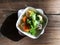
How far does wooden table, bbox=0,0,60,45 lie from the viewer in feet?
3.34

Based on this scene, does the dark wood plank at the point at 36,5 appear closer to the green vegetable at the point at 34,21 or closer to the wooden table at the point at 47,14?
the wooden table at the point at 47,14

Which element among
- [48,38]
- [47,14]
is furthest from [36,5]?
[48,38]

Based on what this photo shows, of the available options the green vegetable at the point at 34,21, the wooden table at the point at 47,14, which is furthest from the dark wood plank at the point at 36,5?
the green vegetable at the point at 34,21

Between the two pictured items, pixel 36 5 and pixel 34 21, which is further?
pixel 36 5

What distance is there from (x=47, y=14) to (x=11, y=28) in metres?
0.19

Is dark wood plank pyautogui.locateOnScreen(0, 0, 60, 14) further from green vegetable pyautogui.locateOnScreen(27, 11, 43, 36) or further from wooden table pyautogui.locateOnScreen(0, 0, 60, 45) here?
green vegetable pyautogui.locateOnScreen(27, 11, 43, 36)

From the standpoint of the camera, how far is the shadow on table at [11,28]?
101cm

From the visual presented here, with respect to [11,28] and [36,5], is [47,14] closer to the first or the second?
[36,5]

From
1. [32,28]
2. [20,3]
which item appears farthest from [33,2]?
[32,28]

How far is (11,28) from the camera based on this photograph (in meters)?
1.02

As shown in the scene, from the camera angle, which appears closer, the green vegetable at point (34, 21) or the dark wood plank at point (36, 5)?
the green vegetable at point (34, 21)

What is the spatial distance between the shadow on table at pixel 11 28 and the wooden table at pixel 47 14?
2 cm

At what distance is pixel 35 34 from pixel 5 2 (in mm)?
227

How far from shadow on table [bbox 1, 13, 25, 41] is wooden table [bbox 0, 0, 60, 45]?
17 mm
